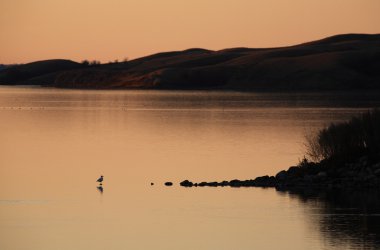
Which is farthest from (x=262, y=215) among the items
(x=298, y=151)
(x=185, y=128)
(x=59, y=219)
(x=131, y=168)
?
(x=185, y=128)

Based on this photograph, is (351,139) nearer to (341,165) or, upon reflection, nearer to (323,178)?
(341,165)

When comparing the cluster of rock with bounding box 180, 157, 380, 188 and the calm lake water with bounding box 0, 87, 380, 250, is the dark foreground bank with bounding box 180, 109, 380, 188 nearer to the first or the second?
the cluster of rock with bounding box 180, 157, 380, 188

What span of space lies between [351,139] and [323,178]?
3010 millimetres

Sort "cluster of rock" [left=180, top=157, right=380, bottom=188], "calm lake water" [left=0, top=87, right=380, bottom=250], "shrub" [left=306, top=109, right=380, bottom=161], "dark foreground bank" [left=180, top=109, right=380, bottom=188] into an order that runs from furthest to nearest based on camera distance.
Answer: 1. "shrub" [left=306, top=109, right=380, bottom=161]
2. "dark foreground bank" [left=180, top=109, right=380, bottom=188]
3. "cluster of rock" [left=180, top=157, right=380, bottom=188]
4. "calm lake water" [left=0, top=87, right=380, bottom=250]

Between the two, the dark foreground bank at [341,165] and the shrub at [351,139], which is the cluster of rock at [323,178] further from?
the shrub at [351,139]

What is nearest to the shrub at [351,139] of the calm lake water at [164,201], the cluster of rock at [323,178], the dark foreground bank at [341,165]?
the dark foreground bank at [341,165]

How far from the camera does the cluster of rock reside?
3494 cm

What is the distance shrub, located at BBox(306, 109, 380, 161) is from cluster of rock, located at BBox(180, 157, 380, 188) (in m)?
0.70

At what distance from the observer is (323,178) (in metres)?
35.4

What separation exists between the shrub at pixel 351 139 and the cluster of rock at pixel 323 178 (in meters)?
0.70

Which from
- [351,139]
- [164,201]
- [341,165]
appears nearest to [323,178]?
[341,165]

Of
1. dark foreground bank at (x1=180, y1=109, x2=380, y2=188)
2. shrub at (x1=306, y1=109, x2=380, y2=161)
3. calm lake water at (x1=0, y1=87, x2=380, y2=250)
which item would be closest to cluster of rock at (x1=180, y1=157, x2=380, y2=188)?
dark foreground bank at (x1=180, y1=109, x2=380, y2=188)

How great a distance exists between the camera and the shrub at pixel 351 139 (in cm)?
3672

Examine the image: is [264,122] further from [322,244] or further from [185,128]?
[322,244]
